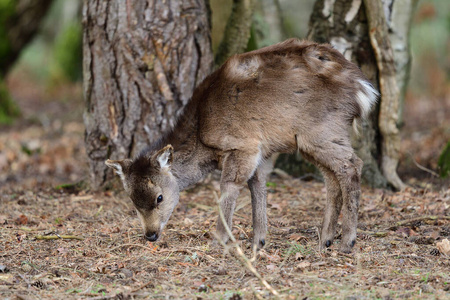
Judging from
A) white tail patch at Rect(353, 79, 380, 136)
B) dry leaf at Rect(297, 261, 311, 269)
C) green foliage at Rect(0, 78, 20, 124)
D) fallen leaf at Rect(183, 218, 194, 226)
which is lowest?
green foliage at Rect(0, 78, 20, 124)

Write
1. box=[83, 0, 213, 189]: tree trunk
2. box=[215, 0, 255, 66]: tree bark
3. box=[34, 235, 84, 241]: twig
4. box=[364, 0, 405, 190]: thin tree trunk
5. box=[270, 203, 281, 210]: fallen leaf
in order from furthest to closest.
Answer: box=[215, 0, 255, 66]: tree bark, box=[364, 0, 405, 190]: thin tree trunk, box=[83, 0, 213, 189]: tree trunk, box=[270, 203, 281, 210]: fallen leaf, box=[34, 235, 84, 241]: twig

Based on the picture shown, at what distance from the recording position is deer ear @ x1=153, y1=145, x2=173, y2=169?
5.88 metres

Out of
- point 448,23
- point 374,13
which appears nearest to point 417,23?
point 448,23

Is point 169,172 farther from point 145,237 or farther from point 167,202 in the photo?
point 145,237

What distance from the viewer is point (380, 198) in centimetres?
724

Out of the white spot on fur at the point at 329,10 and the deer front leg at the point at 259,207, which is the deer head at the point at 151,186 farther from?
the white spot on fur at the point at 329,10

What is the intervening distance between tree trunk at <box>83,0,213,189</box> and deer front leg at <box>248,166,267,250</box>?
1.86 metres

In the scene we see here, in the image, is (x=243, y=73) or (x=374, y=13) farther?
(x=374, y=13)

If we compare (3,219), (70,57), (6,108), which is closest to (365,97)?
(3,219)

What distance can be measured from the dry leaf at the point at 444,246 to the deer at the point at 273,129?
2.66 feet

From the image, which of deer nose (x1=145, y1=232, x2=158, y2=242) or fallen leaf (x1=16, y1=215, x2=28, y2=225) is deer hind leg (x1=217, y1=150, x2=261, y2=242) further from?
fallen leaf (x1=16, y1=215, x2=28, y2=225)

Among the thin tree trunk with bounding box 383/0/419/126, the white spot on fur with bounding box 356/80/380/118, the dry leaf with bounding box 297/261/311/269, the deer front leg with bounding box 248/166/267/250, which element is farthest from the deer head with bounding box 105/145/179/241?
the thin tree trunk with bounding box 383/0/419/126

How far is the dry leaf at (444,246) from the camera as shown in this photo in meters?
5.07

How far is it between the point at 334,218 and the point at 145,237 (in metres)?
2.03
